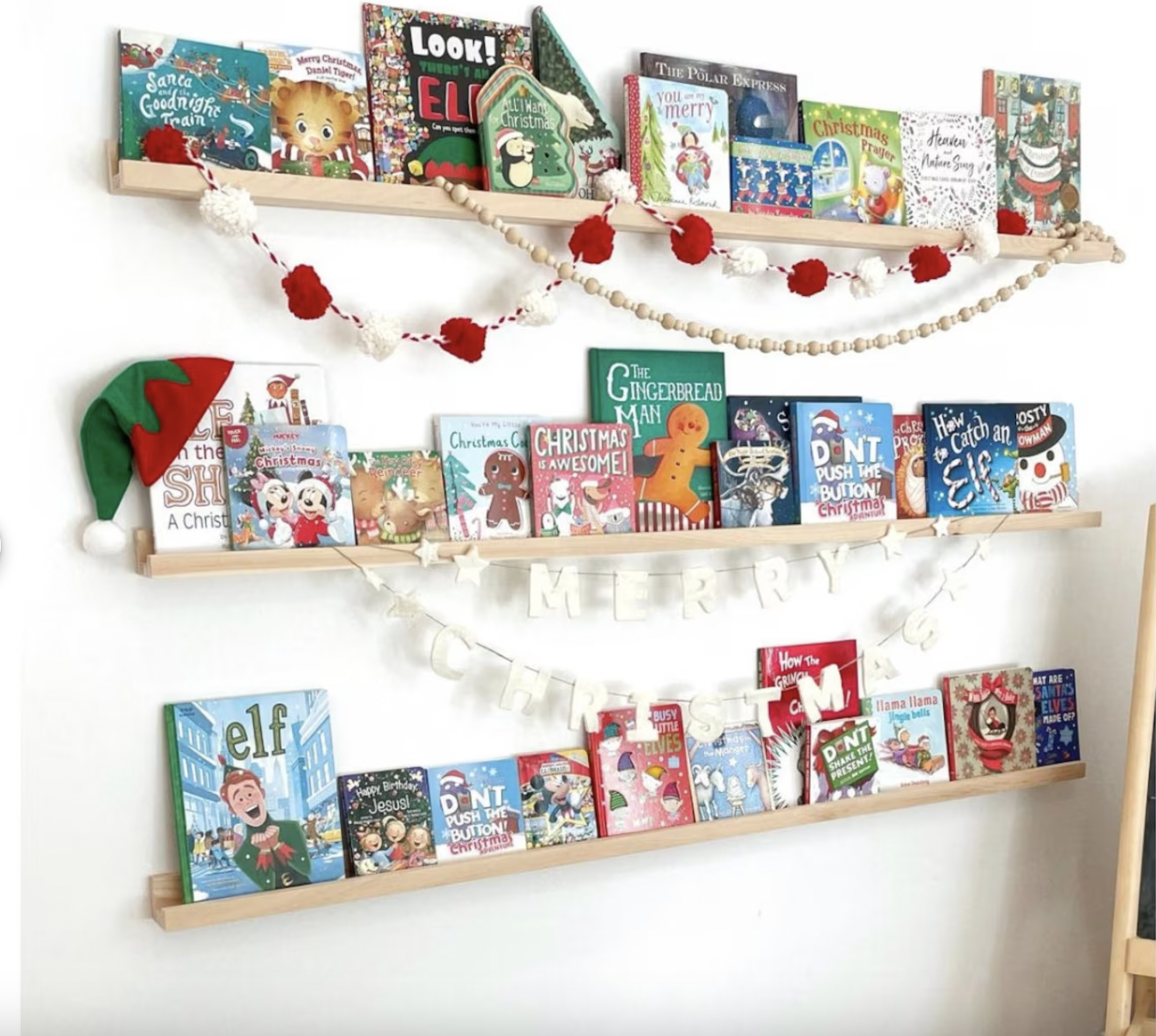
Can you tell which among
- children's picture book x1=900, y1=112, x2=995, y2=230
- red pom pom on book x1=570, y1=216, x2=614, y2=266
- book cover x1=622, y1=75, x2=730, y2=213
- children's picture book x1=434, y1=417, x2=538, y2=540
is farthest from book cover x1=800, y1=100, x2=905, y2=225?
children's picture book x1=434, y1=417, x2=538, y2=540

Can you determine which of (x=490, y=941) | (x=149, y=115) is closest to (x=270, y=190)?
(x=149, y=115)

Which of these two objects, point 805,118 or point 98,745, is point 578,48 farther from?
point 98,745

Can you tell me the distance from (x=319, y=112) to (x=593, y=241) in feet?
1.21

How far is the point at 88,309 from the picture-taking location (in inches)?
58.5

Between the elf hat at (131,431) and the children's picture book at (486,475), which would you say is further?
the children's picture book at (486,475)

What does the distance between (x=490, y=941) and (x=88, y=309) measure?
0.96 m

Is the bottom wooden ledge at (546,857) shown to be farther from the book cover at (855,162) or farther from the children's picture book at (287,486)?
the book cover at (855,162)

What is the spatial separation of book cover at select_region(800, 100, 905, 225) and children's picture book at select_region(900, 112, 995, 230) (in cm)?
2

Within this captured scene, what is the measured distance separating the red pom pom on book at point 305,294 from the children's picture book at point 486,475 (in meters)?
0.23

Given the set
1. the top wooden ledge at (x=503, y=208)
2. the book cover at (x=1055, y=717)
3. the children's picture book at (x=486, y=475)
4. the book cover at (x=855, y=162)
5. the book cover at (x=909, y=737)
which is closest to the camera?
the top wooden ledge at (x=503, y=208)

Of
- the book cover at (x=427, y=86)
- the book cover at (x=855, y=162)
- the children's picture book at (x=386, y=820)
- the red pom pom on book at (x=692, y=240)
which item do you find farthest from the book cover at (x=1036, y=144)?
the children's picture book at (x=386, y=820)

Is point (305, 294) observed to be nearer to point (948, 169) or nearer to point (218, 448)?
point (218, 448)

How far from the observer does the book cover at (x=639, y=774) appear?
1771mm

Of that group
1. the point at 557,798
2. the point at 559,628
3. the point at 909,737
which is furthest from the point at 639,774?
the point at 909,737
